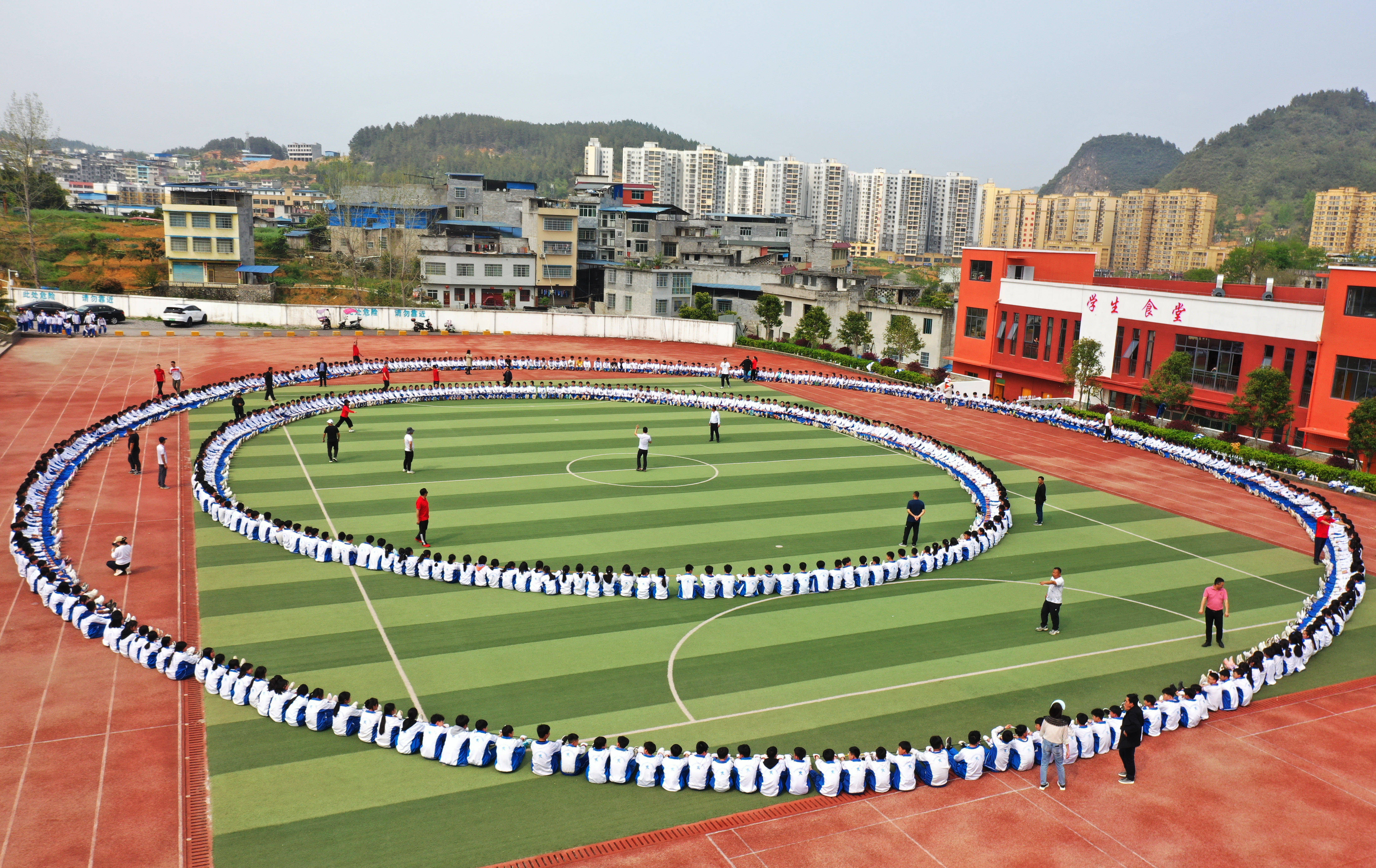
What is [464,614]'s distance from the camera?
19.2m

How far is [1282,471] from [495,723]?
3148 centimetres

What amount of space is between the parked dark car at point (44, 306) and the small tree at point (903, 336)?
50911mm

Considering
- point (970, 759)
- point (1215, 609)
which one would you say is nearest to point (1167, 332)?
point (1215, 609)

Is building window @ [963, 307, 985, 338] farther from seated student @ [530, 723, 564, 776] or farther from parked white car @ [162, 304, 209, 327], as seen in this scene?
parked white car @ [162, 304, 209, 327]

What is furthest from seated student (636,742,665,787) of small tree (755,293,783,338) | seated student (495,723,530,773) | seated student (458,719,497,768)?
small tree (755,293,783,338)

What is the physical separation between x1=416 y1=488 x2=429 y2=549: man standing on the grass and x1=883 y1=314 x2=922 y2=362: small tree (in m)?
41.6

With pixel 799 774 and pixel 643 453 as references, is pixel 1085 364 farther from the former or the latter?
pixel 799 774

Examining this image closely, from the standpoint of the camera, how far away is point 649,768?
13.3 meters

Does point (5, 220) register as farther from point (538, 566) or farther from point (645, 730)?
point (645, 730)

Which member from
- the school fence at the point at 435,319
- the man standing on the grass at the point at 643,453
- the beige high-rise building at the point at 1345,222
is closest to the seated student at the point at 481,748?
Answer: the man standing on the grass at the point at 643,453

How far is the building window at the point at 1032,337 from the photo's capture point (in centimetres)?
5166

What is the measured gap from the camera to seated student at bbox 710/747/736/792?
523 inches

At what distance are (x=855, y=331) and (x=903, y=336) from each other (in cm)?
325

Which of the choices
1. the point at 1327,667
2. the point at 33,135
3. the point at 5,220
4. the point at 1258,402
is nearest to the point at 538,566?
the point at 1327,667
